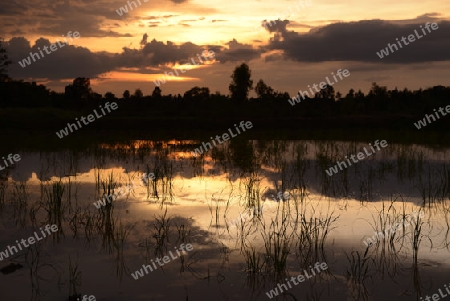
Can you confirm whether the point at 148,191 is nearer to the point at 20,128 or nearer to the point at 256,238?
the point at 256,238

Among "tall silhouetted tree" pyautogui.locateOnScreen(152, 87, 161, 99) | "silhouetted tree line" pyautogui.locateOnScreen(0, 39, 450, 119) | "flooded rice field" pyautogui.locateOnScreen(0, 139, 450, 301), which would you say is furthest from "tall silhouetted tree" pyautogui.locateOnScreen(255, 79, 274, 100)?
"flooded rice field" pyautogui.locateOnScreen(0, 139, 450, 301)

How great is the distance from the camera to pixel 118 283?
15.8 ft

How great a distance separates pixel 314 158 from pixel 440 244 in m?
9.76

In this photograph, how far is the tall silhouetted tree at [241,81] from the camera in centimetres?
8169

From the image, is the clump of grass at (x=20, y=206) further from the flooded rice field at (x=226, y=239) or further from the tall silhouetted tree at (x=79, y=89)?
the tall silhouetted tree at (x=79, y=89)

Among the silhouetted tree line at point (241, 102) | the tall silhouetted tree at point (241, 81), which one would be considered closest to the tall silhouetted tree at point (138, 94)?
the silhouetted tree line at point (241, 102)

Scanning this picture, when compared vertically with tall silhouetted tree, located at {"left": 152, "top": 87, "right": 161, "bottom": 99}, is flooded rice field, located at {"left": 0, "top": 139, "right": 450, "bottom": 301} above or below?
below

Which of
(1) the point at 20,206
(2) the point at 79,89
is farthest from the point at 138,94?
(1) the point at 20,206

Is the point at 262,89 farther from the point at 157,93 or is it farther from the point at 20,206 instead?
the point at 20,206

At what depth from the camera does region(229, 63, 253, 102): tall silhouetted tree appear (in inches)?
3216

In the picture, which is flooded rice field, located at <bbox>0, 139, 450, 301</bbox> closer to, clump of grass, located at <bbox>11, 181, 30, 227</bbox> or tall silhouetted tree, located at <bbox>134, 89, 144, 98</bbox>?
clump of grass, located at <bbox>11, 181, 30, 227</bbox>

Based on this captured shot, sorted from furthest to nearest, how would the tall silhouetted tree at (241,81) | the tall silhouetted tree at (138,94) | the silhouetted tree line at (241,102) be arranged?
the tall silhouetted tree at (241,81) → the tall silhouetted tree at (138,94) → the silhouetted tree line at (241,102)

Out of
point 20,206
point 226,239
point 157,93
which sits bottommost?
Answer: point 226,239

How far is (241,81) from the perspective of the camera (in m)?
82.2
